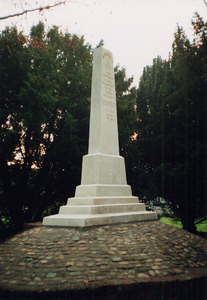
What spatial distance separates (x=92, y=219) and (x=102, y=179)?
163 centimetres

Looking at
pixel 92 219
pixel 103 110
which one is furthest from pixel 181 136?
pixel 92 219

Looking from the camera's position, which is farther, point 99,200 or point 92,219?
point 99,200

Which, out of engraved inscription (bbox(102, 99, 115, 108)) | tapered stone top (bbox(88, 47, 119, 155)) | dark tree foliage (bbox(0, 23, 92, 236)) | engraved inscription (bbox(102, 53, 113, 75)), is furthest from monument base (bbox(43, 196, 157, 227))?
dark tree foliage (bbox(0, 23, 92, 236))

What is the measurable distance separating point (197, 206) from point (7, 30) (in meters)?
13.4

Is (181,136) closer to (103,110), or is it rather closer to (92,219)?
(103,110)

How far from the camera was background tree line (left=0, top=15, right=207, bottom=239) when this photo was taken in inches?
445

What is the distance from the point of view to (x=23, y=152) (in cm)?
1363

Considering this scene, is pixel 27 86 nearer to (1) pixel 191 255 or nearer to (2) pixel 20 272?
(2) pixel 20 272

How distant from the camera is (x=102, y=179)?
23.7ft

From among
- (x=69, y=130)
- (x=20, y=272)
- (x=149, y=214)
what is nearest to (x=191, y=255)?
(x=149, y=214)

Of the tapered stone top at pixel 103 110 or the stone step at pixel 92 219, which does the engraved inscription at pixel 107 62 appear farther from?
the stone step at pixel 92 219

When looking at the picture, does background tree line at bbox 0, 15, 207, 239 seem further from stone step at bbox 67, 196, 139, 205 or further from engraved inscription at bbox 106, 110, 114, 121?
stone step at bbox 67, 196, 139, 205

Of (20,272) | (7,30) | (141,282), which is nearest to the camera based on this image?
(141,282)

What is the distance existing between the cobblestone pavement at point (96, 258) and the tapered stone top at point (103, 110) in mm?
2657
